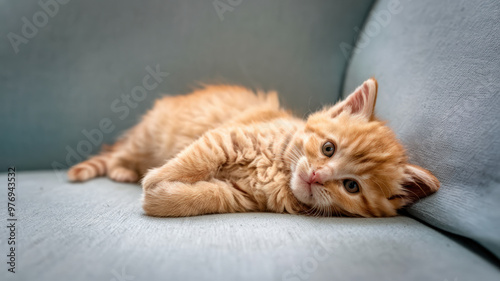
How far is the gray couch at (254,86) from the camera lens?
0.83m

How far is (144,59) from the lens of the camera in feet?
6.67

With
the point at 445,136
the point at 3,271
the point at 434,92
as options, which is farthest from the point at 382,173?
the point at 3,271

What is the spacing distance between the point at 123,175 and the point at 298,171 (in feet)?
3.42

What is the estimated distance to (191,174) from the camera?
1299 mm

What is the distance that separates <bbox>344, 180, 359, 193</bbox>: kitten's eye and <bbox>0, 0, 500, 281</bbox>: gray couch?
123 mm

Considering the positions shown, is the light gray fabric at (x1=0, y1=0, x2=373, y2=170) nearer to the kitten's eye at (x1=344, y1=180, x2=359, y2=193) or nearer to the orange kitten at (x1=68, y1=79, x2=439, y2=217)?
the orange kitten at (x1=68, y1=79, x2=439, y2=217)

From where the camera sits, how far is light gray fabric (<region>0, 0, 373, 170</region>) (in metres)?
1.88

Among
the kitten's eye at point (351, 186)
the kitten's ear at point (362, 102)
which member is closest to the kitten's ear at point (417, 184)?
the kitten's eye at point (351, 186)

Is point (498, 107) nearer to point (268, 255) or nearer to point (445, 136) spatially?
point (445, 136)

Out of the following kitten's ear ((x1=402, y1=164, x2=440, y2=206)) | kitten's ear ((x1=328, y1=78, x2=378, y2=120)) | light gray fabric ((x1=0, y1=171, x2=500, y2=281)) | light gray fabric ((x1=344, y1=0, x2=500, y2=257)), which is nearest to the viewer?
light gray fabric ((x1=0, y1=171, x2=500, y2=281))

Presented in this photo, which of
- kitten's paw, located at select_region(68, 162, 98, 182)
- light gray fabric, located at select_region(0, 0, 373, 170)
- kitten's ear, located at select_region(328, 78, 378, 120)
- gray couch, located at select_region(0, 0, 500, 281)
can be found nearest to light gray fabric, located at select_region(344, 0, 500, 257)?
gray couch, located at select_region(0, 0, 500, 281)

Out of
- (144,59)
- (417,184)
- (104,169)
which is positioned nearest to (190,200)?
(417,184)

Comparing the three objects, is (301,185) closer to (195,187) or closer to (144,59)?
(195,187)

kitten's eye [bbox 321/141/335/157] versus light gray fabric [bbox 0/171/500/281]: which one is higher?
kitten's eye [bbox 321/141/335/157]
